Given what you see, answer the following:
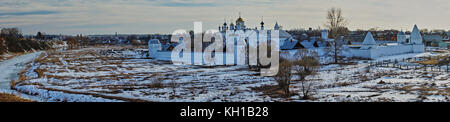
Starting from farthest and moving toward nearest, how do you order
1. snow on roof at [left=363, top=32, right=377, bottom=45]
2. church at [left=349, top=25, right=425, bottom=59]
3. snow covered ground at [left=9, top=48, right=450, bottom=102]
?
snow on roof at [left=363, top=32, right=377, bottom=45]
church at [left=349, top=25, right=425, bottom=59]
snow covered ground at [left=9, top=48, right=450, bottom=102]

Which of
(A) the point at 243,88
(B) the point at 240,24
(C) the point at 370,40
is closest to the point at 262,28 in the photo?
(B) the point at 240,24

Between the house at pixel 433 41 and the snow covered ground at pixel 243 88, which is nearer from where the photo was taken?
the snow covered ground at pixel 243 88

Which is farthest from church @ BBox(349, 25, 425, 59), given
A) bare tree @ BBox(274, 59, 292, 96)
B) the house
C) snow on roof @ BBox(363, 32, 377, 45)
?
bare tree @ BBox(274, 59, 292, 96)

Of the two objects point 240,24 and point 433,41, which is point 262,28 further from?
point 433,41

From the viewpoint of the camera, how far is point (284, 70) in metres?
14.8

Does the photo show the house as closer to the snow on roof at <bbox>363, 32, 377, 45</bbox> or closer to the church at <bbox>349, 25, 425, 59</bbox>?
the church at <bbox>349, 25, 425, 59</bbox>

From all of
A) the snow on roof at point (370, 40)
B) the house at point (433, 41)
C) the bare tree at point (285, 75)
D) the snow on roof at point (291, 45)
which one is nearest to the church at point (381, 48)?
the snow on roof at point (370, 40)

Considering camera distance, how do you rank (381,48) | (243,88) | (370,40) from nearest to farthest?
(243,88) → (381,48) → (370,40)

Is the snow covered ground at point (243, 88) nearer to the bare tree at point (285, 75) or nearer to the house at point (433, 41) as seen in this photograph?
the bare tree at point (285, 75)

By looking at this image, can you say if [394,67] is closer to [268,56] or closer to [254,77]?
[268,56]

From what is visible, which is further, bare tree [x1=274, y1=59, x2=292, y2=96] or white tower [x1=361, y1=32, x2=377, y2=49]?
A: white tower [x1=361, y1=32, x2=377, y2=49]
